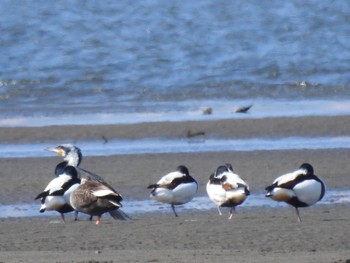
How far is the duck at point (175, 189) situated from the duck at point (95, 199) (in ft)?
2.46

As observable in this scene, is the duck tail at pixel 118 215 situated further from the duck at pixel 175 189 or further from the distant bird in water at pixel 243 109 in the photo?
the distant bird in water at pixel 243 109

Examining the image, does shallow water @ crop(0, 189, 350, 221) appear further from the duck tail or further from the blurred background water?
the blurred background water

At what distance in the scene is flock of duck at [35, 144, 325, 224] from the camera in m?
12.1

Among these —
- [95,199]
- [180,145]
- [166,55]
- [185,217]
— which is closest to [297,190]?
[185,217]

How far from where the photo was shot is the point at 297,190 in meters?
12.1

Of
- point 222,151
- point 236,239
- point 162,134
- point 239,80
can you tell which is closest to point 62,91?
point 239,80

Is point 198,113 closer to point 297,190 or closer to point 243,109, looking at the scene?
point 243,109

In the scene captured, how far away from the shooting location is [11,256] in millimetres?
9359

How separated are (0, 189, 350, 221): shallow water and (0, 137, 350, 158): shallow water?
3.38 metres

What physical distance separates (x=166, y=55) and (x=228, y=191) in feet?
54.9

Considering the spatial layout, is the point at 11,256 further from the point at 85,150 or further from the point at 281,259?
the point at 85,150

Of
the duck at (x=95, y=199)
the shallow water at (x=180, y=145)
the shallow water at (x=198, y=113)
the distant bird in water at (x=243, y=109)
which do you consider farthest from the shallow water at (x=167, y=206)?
the distant bird in water at (x=243, y=109)

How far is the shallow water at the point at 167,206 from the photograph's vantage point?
1289 cm

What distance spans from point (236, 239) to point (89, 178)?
274cm
